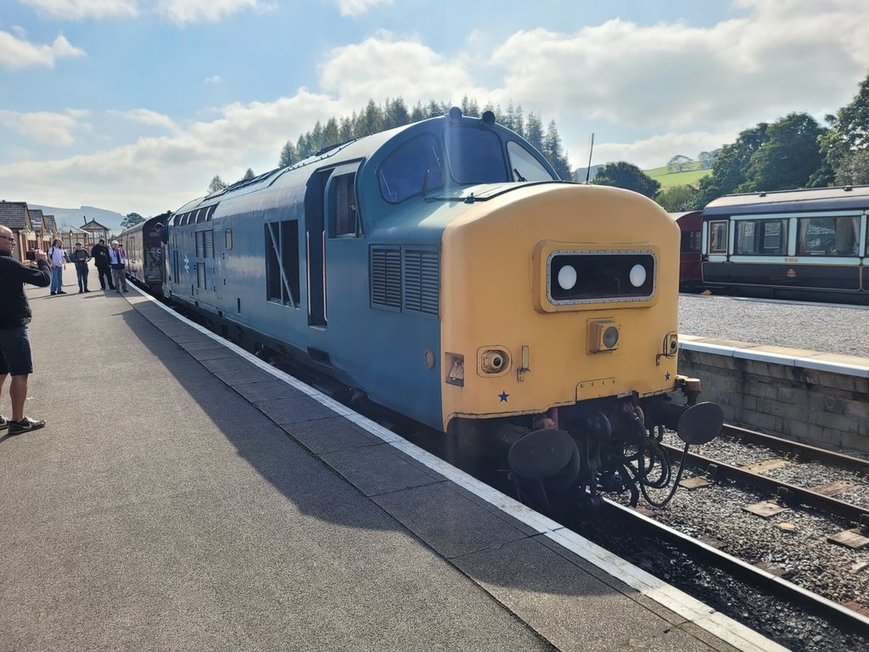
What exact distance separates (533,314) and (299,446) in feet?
7.38

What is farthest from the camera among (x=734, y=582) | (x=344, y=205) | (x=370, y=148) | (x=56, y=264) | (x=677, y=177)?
(x=677, y=177)

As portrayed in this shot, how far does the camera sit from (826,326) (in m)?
11.7

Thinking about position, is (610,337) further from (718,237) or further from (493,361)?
(718,237)

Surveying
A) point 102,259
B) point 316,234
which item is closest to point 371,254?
point 316,234

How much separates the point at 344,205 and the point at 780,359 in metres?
6.04

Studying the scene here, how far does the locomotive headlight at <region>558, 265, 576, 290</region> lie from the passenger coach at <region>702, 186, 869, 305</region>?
14889mm

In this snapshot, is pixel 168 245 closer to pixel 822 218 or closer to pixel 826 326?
pixel 826 326

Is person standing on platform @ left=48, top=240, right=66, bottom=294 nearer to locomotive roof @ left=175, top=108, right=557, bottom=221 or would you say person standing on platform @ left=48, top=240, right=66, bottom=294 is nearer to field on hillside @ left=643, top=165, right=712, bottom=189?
locomotive roof @ left=175, top=108, right=557, bottom=221

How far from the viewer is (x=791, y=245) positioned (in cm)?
1772

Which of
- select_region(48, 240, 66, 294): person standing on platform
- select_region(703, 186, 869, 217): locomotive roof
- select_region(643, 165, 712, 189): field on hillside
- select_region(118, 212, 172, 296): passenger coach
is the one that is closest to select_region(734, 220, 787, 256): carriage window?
select_region(703, 186, 869, 217): locomotive roof

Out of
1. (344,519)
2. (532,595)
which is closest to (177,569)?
(344,519)

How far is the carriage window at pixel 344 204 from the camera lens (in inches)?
231

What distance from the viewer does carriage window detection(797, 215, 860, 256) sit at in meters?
16.3

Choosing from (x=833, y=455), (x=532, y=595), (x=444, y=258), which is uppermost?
(x=444, y=258)
